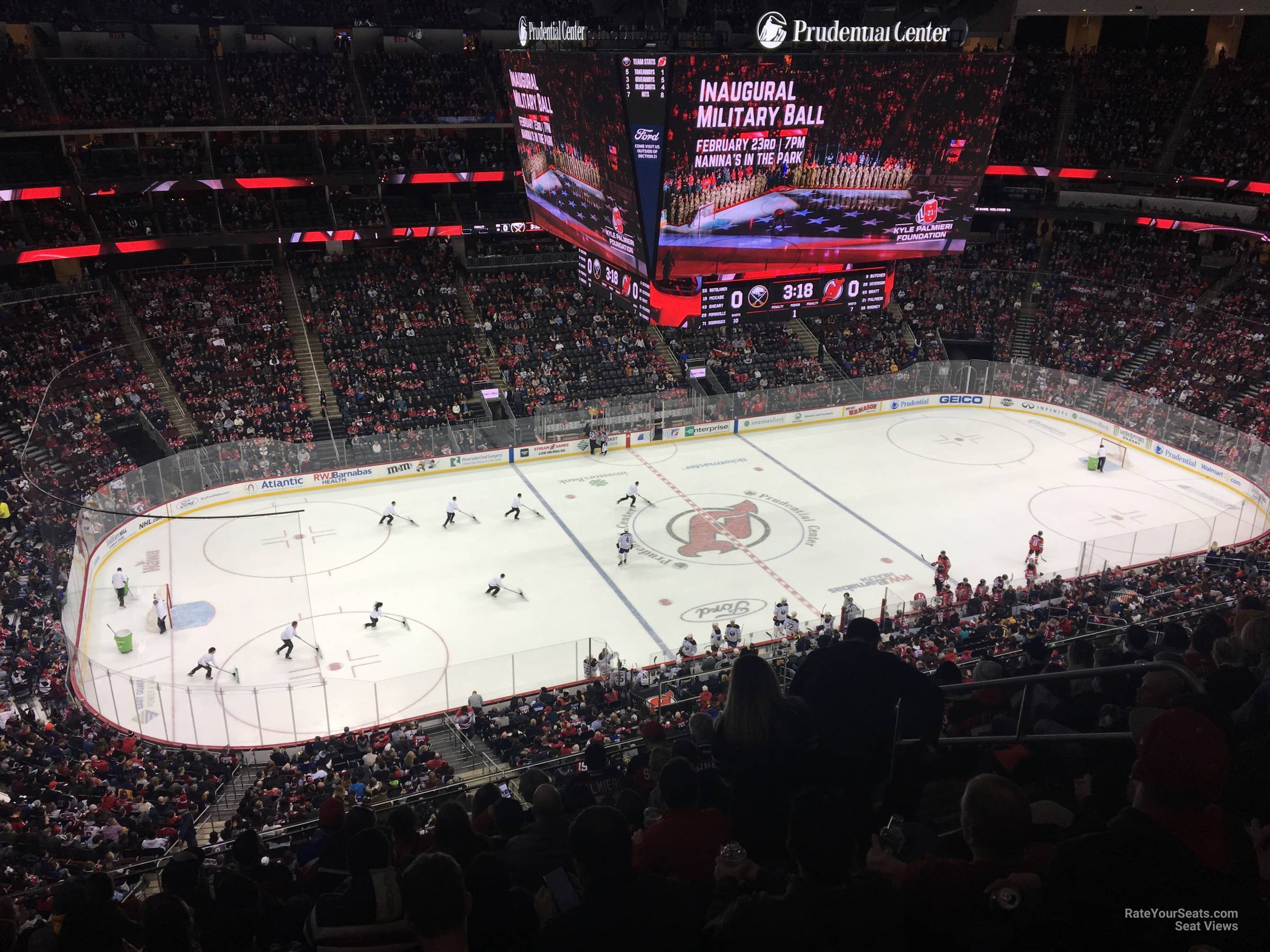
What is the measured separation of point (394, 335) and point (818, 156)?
20.7 metres

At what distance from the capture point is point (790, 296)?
24.0 metres

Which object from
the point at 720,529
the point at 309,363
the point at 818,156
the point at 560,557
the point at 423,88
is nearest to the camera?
the point at 818,156

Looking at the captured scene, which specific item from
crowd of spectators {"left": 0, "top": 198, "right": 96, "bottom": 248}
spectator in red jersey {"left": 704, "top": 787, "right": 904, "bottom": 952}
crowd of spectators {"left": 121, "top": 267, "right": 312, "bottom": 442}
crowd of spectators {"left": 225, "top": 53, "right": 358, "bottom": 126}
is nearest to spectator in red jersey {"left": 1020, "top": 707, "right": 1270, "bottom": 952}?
spectator in red jersey {"left": 704, "top": 787, "right": 904, "bottom": 952}

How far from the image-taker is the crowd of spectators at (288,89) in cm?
3772

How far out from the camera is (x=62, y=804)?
567 inches

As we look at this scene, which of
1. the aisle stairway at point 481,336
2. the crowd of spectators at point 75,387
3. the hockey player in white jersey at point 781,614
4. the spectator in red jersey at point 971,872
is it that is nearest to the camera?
the spectator in red jersey at point 971,872

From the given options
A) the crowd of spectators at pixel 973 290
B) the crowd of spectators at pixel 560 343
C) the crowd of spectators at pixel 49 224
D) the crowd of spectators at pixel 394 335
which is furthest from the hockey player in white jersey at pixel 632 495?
the crowd of spectators at pixel 49 224

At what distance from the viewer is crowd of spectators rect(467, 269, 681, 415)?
122ft

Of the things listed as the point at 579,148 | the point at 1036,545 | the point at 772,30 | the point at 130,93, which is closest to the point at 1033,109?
the point at 1036,545

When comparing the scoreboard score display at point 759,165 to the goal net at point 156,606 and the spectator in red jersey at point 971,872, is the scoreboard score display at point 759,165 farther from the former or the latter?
the spectator in red jersey at point 971,872

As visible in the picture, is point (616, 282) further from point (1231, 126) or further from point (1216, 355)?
point (1231, 126)

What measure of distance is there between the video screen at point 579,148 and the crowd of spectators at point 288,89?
15236 millimetres

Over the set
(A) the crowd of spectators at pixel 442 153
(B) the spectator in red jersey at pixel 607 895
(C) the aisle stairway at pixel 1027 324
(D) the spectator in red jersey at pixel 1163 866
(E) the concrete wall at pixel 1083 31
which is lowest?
(C) the aisle stairway at pixel 1027 324

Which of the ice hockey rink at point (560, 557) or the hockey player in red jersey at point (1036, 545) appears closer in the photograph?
the ice hockey rink at point (560, 557)
